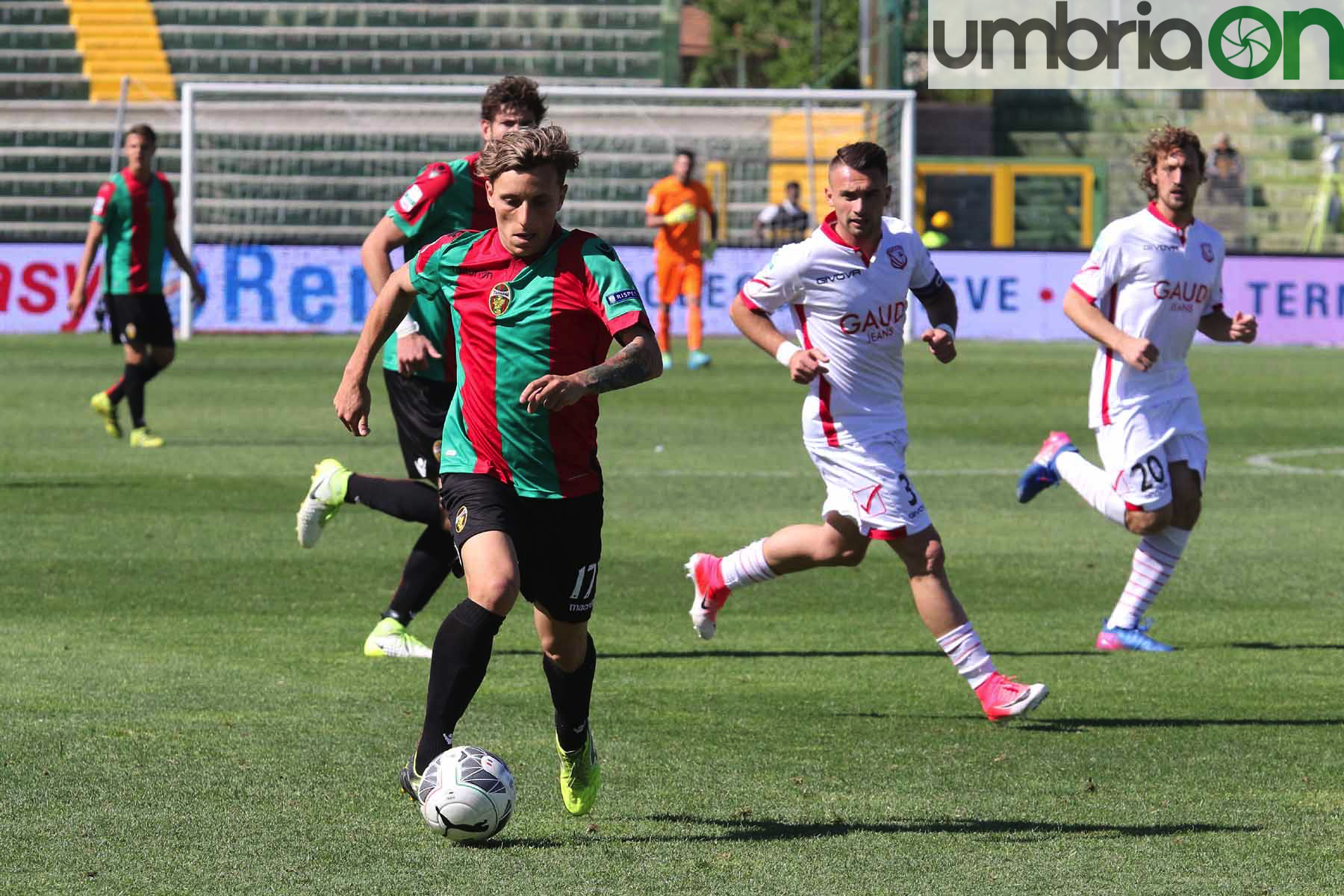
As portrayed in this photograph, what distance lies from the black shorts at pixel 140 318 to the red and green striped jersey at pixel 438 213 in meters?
7.45

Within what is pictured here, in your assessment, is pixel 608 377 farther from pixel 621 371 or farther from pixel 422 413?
pixel 422 413

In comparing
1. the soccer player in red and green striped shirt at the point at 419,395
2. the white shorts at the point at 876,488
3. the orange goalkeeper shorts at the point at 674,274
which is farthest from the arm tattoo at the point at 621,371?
the orange goalkeeper shorts at the point at 674,274

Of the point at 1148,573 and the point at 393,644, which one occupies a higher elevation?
the point at 1148,573

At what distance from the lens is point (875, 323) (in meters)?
6.79

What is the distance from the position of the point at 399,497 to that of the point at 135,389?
24.5ft

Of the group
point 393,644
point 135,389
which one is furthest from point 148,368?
point 393,644

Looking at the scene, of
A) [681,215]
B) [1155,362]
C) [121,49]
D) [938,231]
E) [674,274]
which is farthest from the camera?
[121,49]

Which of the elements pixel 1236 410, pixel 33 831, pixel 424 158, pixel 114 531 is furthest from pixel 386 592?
pixel 424 158

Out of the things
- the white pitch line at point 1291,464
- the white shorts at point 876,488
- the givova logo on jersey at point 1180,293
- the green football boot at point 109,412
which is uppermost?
the givova logo on jersey at point 1180,293

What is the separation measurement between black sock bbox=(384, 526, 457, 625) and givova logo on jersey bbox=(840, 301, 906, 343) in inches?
67.9

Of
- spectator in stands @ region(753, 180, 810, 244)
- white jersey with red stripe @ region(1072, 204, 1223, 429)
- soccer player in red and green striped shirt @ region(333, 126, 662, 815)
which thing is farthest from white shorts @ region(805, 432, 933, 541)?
spectator in stands @ region(753, 180, 810, 244)

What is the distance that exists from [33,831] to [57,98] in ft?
98.9

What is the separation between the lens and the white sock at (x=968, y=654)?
6402mm

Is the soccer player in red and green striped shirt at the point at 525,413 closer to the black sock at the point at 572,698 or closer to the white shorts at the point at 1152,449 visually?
the black sock at the point at 572,698
